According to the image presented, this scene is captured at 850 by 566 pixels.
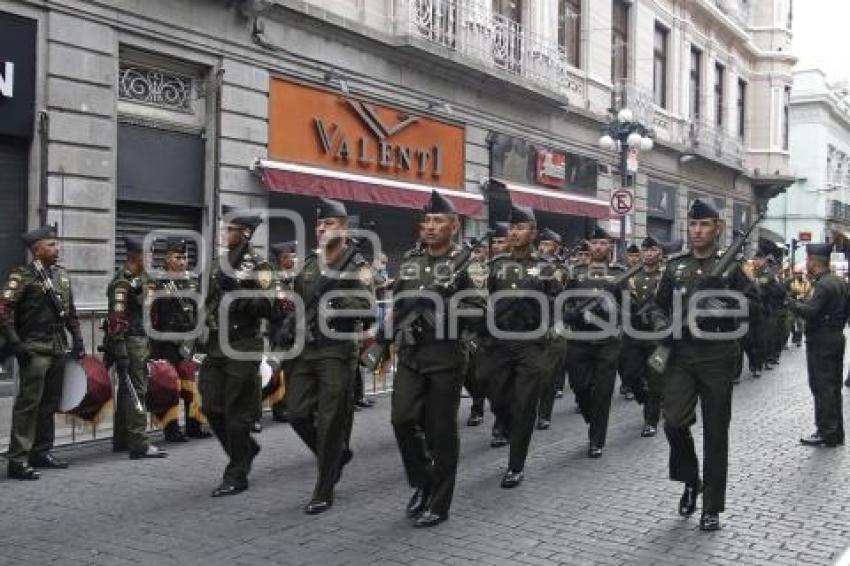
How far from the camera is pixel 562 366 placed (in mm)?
10008

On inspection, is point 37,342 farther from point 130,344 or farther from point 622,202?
point 622,202

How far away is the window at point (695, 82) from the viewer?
32.1 m

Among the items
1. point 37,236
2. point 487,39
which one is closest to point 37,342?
point 37,236

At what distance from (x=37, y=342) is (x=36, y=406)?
501 mm

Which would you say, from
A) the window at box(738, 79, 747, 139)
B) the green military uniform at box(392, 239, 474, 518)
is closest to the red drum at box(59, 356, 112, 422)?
the green military uniform at box(392, 239, 474, 518)

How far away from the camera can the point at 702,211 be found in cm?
651

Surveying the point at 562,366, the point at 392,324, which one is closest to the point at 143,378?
the point at 392,324

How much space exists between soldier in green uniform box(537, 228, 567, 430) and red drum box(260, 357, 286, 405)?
2.69 meters

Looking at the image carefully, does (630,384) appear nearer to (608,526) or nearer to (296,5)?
(608,526)

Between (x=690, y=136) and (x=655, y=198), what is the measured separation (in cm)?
348

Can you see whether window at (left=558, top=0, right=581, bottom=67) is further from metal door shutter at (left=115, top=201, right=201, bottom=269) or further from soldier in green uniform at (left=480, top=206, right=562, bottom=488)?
soldier in green uniform at (left=480, top=206, right=562, bottom=488)

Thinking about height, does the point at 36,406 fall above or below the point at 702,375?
below

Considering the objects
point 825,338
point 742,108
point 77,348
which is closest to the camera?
point 77,348

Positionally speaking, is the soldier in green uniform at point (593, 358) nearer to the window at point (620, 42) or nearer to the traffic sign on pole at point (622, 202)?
the traffic sign on pole at point (622, 202)
